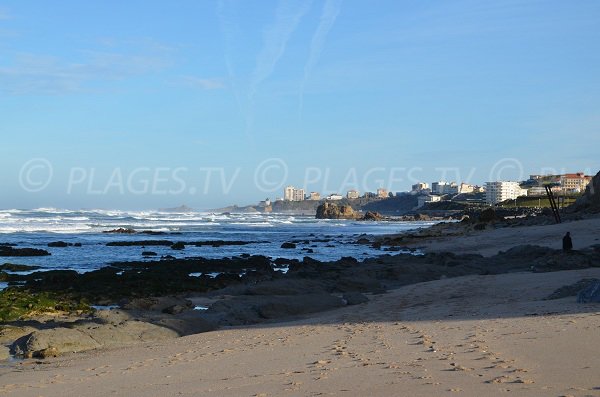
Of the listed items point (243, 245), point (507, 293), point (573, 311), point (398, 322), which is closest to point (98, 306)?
point (398, 322)

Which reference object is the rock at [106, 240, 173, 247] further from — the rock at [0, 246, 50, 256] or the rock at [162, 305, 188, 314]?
the rock at [162, 305, 188, 314]

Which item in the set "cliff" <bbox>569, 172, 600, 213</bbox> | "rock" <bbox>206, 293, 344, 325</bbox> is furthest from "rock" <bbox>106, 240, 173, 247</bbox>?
"cliff" <bbox>569, 172, 600, 213</bbox>

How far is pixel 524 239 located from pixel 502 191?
13026cm

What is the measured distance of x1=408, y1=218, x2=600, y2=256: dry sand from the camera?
2971 centimetres

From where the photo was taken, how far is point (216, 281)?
20.2 m

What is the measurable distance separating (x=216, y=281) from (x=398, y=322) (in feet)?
35.0

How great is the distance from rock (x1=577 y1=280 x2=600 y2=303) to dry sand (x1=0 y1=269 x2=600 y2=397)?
186 millimetres

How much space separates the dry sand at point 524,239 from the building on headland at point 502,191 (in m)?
121

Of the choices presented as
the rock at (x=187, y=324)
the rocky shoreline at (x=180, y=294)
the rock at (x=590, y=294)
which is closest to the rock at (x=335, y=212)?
the rocky shoreline at (x=180, y=294)

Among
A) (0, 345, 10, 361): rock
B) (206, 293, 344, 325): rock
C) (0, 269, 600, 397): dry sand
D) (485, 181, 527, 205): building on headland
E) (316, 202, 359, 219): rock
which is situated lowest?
(0, 345, 10, 361): rock

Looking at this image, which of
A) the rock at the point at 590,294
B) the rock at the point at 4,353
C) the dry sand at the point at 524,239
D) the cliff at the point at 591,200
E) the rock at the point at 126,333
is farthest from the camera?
the cliff at the point at 591,200

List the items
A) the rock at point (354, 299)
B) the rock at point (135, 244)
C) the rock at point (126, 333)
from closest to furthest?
the rock at point (126, 333), the rock at point (354, 299), the rock at point (135, 244)

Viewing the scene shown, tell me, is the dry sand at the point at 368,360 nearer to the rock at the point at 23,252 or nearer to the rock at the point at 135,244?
the rock at the point at 23,252

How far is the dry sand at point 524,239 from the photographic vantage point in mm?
29713
